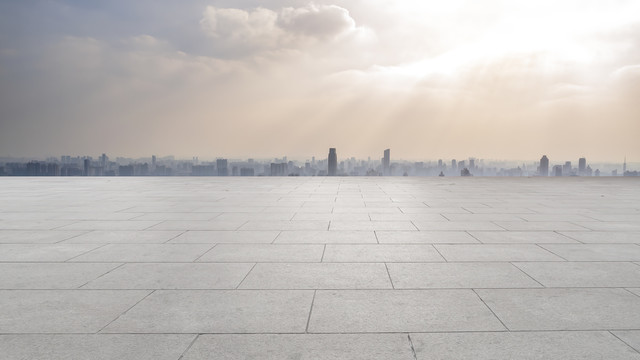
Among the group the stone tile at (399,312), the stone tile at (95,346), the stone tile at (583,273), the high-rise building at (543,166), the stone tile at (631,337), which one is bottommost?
the stone tile at (95,346)

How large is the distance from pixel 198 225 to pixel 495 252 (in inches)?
265

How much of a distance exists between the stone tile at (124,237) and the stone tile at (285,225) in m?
1.71

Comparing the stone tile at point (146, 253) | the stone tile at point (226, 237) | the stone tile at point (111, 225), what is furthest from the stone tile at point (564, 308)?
the stone tile at point (111, 225)

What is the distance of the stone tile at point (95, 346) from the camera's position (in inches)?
140

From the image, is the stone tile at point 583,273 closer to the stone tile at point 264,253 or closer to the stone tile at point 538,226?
the stone tile at point 538,226

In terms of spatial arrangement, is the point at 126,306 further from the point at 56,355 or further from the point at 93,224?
the point at 93,224

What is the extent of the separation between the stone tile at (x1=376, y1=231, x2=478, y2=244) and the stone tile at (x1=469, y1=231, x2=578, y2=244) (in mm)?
282

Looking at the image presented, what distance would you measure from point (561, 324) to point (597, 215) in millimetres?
9141

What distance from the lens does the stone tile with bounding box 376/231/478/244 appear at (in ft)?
26.3

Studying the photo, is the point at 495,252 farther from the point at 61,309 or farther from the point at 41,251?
the point at 41,251

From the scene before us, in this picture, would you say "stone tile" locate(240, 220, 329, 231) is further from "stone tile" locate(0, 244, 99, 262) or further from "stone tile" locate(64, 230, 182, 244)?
"stone tile" locate(0, 244, 99, 262)

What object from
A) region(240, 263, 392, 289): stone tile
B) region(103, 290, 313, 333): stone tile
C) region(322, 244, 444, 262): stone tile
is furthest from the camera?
region(322, 244, 444, 262): stone tile

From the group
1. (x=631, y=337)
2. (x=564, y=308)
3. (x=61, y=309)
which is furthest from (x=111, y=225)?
(x=631, y=337)

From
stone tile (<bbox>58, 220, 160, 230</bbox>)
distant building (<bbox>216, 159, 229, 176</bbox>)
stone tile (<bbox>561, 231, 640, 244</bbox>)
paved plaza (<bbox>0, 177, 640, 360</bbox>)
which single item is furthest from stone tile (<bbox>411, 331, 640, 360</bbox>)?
distant building (<bbox>216, 159, 229, 176</bbox>)
